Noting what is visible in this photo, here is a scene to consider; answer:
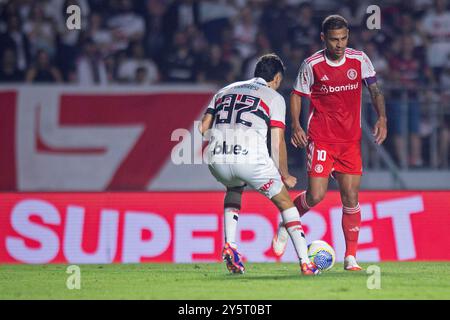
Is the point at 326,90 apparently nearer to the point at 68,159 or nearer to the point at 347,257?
the point at 347,257

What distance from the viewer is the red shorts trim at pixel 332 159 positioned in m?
10.2

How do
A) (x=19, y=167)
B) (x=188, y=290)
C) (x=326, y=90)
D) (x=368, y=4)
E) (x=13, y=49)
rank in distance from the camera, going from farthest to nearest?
(x=368, y=4), (x=13, y=49), (x=19, y=167), (x=326, y=90), (x=188, y=290)

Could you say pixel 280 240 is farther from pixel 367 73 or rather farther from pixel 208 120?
pixel 367 73

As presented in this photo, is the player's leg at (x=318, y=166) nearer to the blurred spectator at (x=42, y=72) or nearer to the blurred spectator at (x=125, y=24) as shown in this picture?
the blurred spectator at (x=42, y=72)

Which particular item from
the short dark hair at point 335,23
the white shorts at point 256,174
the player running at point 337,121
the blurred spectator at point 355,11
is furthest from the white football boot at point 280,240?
the blurred spectator at point 355,11

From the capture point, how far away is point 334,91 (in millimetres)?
10188

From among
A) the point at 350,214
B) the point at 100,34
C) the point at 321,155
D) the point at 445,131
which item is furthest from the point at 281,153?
the point at 100,34

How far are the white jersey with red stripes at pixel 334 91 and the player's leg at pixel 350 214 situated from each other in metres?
0.38

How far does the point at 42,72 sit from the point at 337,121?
6162 mm

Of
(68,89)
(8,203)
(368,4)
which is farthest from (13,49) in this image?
(368,4)

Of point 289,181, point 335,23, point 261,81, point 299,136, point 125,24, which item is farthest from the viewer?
point 125,24

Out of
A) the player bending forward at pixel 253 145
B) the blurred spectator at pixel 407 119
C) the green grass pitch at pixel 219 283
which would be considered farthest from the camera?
the blurred spectator at pixel 407 119

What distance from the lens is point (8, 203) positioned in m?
12.6

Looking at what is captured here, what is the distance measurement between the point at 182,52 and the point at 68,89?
215 centimetres
